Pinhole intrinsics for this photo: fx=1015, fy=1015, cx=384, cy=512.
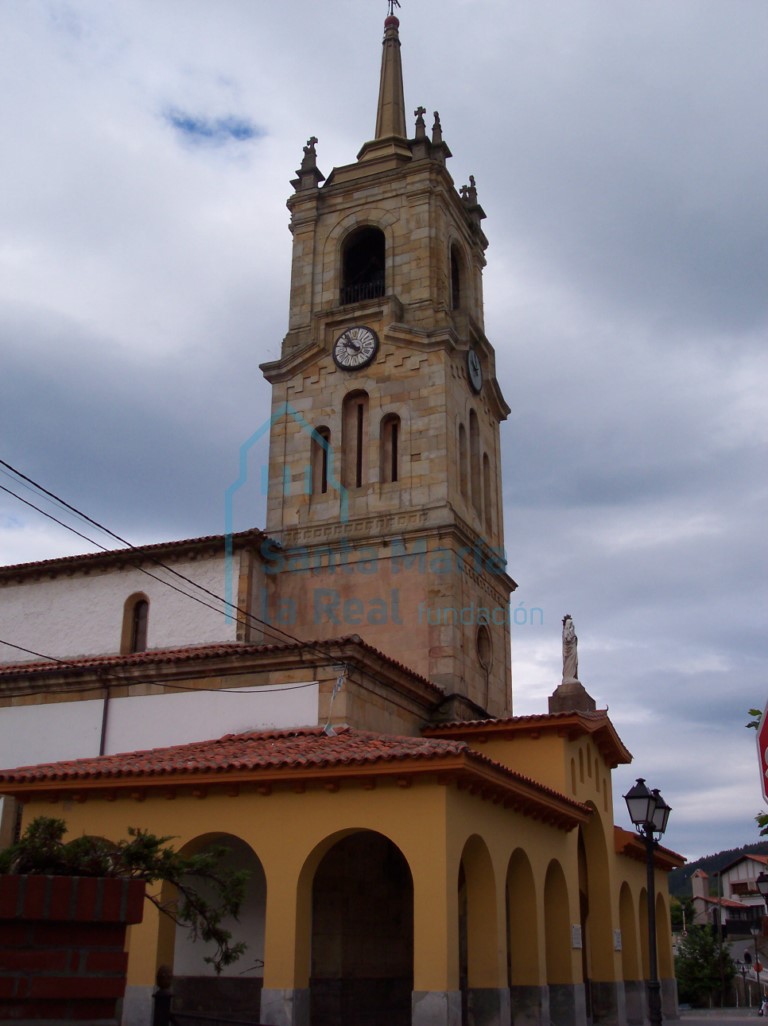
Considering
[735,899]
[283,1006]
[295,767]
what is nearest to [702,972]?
[283,1006]

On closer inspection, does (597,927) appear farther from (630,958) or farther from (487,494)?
(487,494)

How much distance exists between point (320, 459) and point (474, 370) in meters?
5.24

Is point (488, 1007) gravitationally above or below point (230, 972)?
below

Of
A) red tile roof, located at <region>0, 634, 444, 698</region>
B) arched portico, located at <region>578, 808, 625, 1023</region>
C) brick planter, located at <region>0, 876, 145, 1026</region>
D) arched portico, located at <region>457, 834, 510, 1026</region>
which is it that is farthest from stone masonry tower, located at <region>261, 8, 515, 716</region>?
brick planter, located at <region>0, 876, 145, 1026</region>

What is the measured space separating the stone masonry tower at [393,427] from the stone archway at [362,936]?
4890 millimetres

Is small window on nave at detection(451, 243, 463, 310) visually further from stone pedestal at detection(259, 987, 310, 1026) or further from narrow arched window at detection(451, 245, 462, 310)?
stone pedestal at detection(259, 987, 310, 1026)

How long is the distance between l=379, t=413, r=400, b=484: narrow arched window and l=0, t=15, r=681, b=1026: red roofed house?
0.20 feet

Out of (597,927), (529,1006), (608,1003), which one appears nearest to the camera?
(529,1006)

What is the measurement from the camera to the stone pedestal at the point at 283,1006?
13469 mm

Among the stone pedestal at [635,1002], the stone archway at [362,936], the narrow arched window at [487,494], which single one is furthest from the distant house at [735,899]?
the stone archway at [362,936]

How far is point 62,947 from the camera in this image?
3.93m

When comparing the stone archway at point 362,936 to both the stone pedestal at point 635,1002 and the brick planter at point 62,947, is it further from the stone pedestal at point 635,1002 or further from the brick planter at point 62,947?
the brick planter at point 62,947

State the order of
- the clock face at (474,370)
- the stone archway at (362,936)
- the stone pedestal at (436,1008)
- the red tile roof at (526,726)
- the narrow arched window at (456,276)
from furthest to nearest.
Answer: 1. the narrow arched window at (456,276)
2. the clock face at (474,370)
3. the red tile roof at (526,726)
4. the stone archway at (362,936)
5. the stone pedestal at (436,1008)

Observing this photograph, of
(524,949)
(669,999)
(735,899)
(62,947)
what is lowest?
(669,999)
